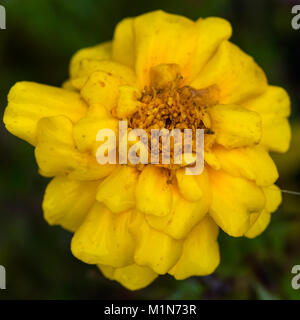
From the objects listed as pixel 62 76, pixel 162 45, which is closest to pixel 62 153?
pixel 162 45

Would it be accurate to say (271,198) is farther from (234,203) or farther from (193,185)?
(193,185)

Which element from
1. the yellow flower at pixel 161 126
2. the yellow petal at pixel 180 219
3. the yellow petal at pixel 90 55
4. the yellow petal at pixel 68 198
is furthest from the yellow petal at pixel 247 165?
the yellow petal at pixel 90 55

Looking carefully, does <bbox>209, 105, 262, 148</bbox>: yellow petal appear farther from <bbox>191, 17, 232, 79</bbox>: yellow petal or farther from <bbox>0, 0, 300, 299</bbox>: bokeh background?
<bbox>0, 0, 300, 299</bbox>: bokeh background

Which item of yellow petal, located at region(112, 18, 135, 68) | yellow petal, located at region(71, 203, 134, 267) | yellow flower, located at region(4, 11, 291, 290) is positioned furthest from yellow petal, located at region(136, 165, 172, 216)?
yellow petal, located at region(112, 18, 135, 68)

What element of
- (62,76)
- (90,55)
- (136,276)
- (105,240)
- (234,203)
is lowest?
(136,276)

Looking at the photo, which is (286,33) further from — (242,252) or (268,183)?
(268,183)
